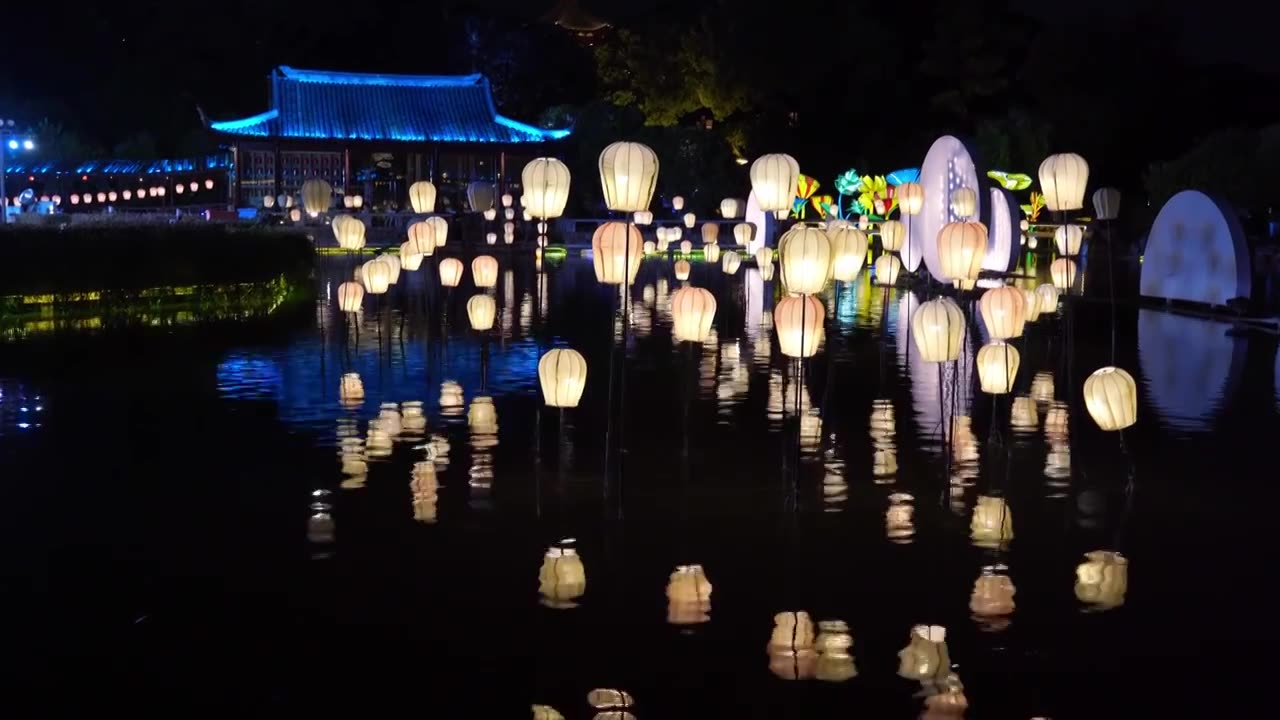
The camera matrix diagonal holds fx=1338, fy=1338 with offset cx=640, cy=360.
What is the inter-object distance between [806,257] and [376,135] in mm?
37676

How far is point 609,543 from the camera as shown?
27.6 ft

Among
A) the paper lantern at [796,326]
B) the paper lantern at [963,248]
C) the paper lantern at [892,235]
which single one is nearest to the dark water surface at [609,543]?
the paper lantern at [796,326]

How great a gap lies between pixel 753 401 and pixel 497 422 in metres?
2.91

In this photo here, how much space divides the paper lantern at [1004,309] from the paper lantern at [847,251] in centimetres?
201

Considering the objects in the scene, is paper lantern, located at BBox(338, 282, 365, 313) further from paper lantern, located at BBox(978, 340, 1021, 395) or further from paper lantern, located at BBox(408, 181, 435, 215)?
paper lantern, located at BBox(978, 340, 1021, 395)

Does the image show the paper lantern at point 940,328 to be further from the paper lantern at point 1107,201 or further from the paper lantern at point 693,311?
the paper lantern at point 1107,201

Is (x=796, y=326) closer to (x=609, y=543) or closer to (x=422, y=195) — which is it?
(x=609, y=543)

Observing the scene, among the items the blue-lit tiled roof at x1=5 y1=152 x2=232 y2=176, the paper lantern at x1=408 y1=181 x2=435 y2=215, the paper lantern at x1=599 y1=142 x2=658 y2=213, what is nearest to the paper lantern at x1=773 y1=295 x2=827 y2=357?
the paper lantern at x1=599 y1=142 x2=658 y2=213

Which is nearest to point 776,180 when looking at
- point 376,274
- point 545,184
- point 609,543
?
point 545,184

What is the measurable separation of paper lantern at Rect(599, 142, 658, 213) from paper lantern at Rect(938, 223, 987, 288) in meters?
3.18

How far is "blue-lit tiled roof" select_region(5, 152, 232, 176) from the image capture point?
156 feet

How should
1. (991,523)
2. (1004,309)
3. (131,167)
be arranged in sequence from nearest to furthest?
1. (991,523)
2. (1004,309)
3. (131,167)

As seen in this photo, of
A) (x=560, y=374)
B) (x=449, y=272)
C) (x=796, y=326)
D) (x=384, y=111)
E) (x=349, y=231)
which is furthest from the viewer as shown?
(x=384, y=111)

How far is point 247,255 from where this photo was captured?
81.6 ft
